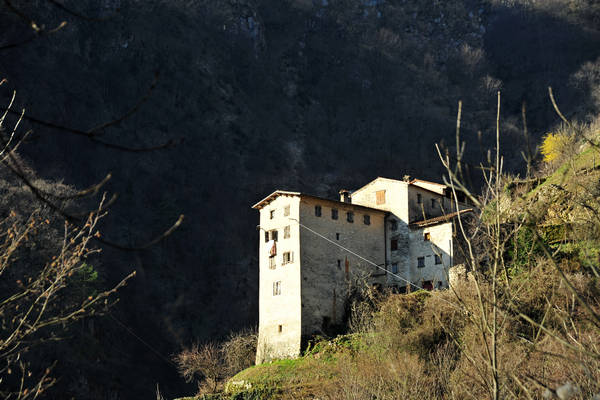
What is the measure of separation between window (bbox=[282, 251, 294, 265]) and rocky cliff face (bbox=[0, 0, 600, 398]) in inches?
894

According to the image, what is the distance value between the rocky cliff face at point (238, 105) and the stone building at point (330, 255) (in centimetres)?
2144

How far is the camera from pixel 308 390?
38.5 metres

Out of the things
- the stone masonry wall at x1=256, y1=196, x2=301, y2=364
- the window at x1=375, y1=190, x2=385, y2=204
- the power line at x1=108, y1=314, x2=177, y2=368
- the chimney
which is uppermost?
the chimney

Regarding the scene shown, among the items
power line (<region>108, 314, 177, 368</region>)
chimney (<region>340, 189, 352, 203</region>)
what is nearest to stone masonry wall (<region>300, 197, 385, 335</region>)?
chimney (<region>340, 189, 352, 203</region>)

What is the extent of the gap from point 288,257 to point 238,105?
210 feet

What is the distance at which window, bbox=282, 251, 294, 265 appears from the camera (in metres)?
46.8

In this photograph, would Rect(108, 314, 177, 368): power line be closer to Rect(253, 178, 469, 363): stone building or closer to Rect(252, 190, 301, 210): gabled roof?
Rect(253, 178, 469, 363): stone building

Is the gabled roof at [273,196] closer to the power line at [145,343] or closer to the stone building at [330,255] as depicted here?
the stone building at [330,255]

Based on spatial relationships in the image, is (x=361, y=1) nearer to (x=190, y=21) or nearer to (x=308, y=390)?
(x=190, y=21)

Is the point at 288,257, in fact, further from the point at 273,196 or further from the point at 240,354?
the point at 240,354

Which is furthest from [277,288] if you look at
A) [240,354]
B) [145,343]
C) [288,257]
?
[145,343]

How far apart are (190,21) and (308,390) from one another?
86.0m

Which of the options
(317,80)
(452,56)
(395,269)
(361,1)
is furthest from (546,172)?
(361,1)

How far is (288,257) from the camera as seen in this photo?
47.2m
